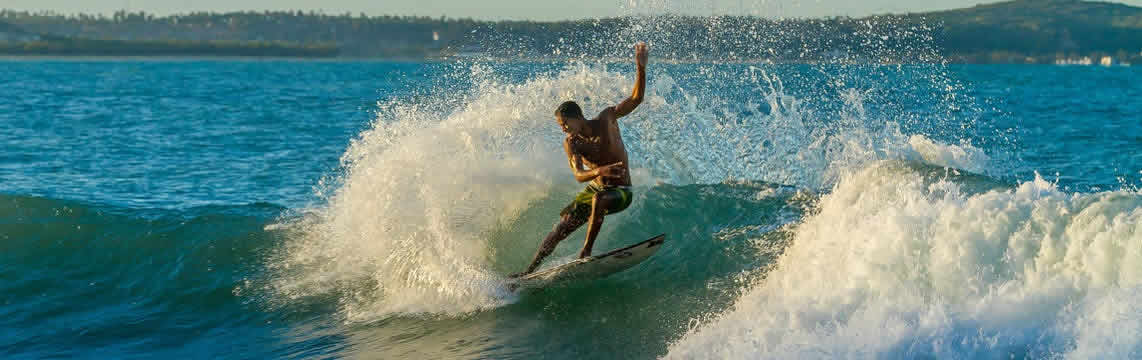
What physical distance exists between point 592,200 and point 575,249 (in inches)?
69.1

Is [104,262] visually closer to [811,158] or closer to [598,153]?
[598,153]

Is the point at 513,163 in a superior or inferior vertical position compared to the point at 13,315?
superior

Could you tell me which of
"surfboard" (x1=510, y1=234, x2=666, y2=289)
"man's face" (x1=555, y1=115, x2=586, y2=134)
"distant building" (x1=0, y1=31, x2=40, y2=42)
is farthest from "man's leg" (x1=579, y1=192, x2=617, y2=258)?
"distant building" (x1=0, y1=31, x2=40, y2=42)

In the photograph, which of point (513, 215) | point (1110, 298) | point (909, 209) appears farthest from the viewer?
point (513, 215)

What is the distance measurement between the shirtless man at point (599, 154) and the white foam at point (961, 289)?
55.7 inches

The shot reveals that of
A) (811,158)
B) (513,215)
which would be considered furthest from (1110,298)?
(811,158)

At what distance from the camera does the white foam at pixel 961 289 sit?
6.48 meters

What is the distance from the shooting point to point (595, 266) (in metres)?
8.76

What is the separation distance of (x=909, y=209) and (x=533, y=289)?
3121 mm

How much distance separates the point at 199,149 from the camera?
965 inches

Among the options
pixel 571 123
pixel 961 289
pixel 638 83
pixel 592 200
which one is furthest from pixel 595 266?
pixel 961 289

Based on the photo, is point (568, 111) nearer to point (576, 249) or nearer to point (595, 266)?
point (595, 266)

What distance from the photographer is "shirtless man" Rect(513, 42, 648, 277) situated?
845 centimetres

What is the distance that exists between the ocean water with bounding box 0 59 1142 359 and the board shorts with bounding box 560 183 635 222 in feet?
2.14
